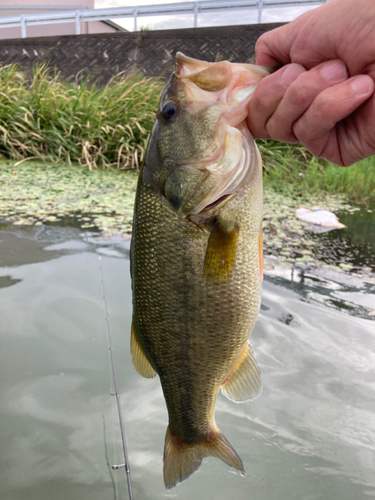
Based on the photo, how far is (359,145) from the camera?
1385mm

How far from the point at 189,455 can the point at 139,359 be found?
387mm

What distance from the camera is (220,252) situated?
1.35m

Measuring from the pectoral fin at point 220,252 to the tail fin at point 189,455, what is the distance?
0.65m

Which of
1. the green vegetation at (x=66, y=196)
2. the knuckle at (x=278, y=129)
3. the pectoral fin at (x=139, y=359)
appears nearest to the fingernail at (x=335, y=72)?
the knuckle at (x=278, y=129)

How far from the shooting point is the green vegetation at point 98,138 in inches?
292

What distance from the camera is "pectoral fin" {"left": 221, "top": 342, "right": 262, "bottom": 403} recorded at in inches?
63.0

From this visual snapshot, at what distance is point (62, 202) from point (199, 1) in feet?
27.9

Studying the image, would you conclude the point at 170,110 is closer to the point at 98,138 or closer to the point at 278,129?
the point at 278,129

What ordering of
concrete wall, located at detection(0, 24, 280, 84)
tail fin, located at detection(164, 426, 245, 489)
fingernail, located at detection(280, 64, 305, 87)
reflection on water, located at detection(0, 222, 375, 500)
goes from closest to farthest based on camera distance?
fingernail, located at detection(280, 64, 305, 87) → tail fin, located at detection(164, 426, 245, 489) → reflection on water, located at detection(0, 222, 375, 500) → concrete wall, located at detection(0, 24, 280, 84)

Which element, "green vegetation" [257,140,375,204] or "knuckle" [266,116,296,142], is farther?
"green vegetation" [257,140,375,204]

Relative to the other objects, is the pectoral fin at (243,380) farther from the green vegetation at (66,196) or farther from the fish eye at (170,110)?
the green vegetation at (66,196)

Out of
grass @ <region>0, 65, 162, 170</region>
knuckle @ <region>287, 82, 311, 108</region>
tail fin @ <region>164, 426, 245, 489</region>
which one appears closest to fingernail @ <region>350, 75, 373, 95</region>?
knuckle @ <region>287, 82, 311, 108</region>

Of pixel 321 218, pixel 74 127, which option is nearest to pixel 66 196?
pixel 74 127

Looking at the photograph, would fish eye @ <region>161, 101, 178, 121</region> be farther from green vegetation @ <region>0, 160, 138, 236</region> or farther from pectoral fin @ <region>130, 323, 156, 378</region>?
green vegetation @ <region>0, 160, 138, 236</region>
